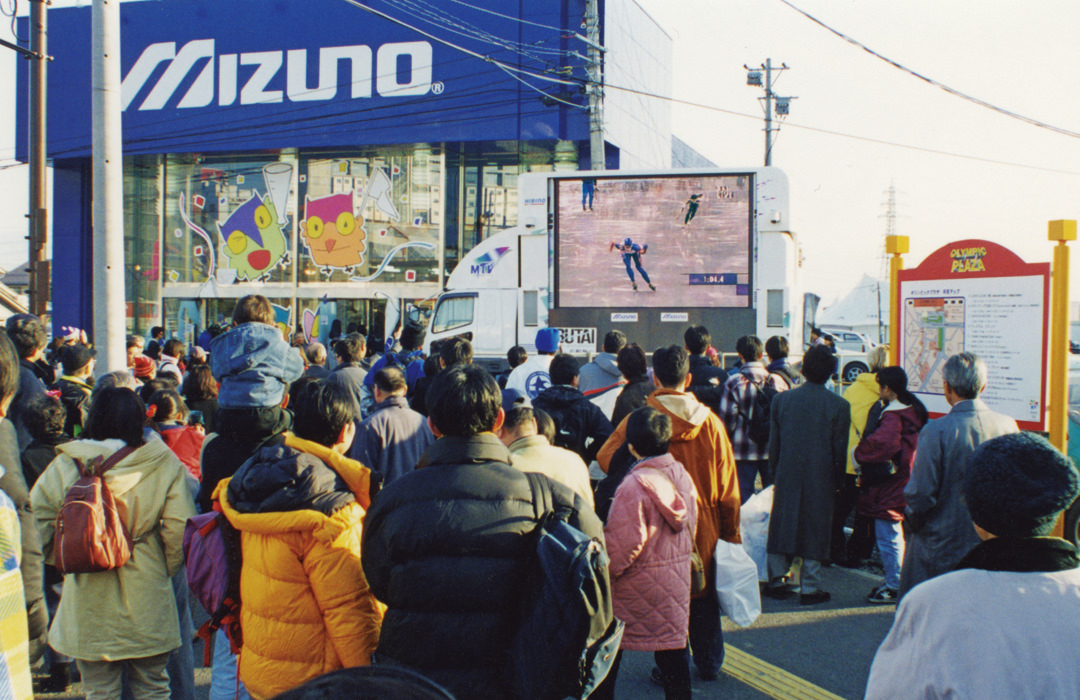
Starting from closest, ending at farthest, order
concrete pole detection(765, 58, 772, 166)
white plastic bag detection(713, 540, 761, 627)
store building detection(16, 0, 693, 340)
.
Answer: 1. white plastic bag detection(713, 540, 761, 627)
2. store building detection(16, 0, 693, 340)
3. concrete pole detection(765, 58, 772, 166)

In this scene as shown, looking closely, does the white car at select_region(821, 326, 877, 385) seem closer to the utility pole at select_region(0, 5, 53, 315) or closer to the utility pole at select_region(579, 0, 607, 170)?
the utility pole at select_region(579, 0, 607, 170)

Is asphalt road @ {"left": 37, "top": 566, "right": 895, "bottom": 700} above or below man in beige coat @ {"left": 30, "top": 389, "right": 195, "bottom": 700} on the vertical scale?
below

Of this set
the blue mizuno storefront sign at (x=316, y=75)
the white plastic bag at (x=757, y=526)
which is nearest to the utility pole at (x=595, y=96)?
the blue mizuno storefront sign at (x=316, y=75)

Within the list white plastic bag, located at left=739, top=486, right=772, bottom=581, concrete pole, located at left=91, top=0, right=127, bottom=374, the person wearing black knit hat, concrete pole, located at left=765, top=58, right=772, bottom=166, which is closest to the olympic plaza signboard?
white plastic bag, located at left=739, top=486, right=772, bottom=581

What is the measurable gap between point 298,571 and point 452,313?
11.3 metres

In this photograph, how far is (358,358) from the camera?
710 centimetres

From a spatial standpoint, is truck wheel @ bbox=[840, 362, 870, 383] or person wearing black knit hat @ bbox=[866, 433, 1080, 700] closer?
person wearing black knit hat @ bbox=[866, 433, 1080, 700]

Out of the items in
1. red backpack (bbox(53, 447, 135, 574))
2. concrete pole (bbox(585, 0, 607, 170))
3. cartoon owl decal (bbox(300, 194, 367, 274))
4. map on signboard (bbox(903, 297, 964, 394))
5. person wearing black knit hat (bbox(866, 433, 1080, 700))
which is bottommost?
red backpack (bbox(53, 447, 135, 574))

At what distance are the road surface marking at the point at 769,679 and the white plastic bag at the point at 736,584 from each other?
59cm

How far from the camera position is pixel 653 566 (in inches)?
143

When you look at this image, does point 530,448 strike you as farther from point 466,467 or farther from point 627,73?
point 627,73

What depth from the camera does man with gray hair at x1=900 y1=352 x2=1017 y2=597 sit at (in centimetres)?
426

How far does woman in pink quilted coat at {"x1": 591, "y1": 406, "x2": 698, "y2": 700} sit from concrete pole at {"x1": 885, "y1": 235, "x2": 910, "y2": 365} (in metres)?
3.54

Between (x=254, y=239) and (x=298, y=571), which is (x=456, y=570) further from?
(x=254, y=239)
